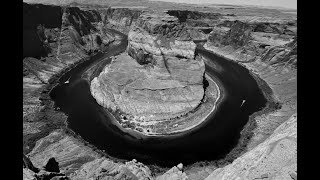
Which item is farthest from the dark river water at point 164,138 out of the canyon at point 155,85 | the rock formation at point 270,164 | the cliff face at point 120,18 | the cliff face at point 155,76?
the cliff face at point 120,18

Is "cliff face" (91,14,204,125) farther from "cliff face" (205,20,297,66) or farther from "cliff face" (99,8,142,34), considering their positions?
"cliff face" (99,8,142,34)

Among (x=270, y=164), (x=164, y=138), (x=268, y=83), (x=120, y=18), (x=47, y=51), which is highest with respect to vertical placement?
(x=120, y=18)

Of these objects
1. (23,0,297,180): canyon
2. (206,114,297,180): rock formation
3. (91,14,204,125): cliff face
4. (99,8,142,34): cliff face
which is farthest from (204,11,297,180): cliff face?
(99,8,142,34): cliff face

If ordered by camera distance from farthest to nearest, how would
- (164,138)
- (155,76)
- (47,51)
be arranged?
(47,51)
(155,76)
(164,138)

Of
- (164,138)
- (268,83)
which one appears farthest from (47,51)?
(268,83)

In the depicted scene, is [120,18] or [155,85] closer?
[155,85]

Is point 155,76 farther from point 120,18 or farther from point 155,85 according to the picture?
point 120,18

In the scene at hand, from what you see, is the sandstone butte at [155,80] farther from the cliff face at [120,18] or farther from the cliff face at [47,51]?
the cliff face at [120,18]
